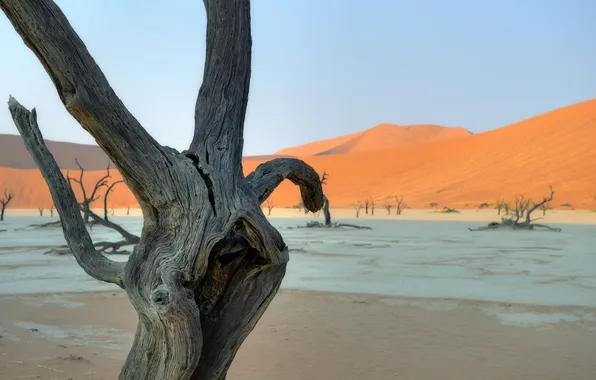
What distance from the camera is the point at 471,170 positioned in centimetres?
5591

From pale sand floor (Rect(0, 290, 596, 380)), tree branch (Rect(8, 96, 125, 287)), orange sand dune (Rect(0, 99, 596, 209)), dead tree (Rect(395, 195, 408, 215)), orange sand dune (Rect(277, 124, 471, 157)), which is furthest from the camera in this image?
orange sand dune (Rect(277, 124, 471, 157))

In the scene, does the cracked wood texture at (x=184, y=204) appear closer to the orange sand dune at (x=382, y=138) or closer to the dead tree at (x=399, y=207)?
the dead tree at (x=399, y=207)

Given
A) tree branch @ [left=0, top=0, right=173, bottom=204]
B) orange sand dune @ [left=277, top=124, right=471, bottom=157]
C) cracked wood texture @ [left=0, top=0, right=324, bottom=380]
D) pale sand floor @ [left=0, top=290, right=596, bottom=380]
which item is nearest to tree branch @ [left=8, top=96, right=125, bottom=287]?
cracked wood texture @ [left=0, top=0, right=324, bottom=380]

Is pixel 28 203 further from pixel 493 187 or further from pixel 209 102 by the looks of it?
pixel 209 102

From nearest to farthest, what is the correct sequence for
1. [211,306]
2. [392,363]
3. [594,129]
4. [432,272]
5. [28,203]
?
[211,306] < [392,363] < [432,272] < [594,129] < [28,203]

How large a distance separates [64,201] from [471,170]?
55345 mm

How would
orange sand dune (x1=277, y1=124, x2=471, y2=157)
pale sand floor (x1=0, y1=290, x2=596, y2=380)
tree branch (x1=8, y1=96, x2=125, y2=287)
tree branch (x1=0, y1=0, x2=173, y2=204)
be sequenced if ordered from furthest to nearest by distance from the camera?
orange sand dune (x1=277, y1=124, x2=471, y2=157) < pale sand floor (x1=0, y1=290, x2=596, y2=380) < tree branch (x1=8, y1=96, x2=125, y2=287) < tree branch (x1=0, y1=0, x2=173, y2=204)

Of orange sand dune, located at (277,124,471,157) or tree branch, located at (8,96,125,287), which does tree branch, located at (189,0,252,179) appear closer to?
tree branch, located at (8,96,125,287)

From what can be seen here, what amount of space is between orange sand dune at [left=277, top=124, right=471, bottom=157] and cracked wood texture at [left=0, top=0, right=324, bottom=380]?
107 metres

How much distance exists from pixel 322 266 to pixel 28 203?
56.6m

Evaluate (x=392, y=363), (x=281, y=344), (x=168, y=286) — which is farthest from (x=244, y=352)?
(x=168, y=286)

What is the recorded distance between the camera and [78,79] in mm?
2127

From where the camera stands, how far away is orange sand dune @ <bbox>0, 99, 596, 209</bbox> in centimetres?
4534

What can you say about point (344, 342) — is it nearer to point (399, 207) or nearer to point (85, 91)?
point (85, 91)
